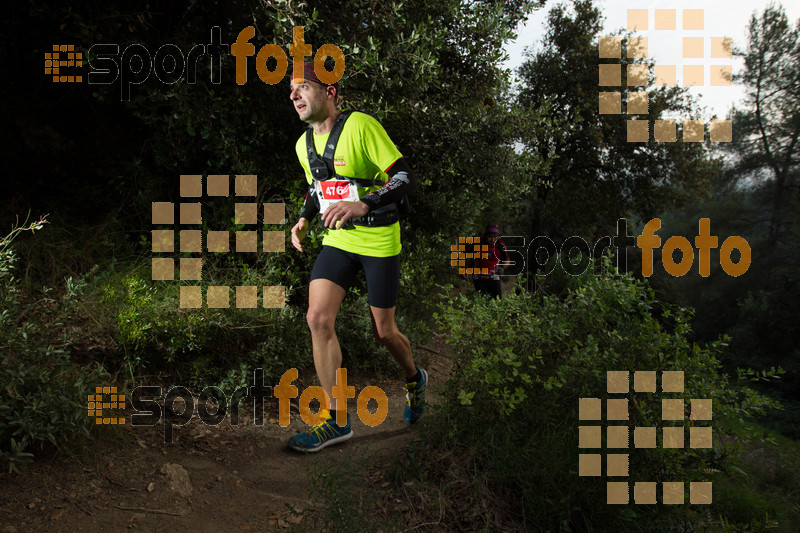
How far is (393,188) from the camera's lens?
3674 mm

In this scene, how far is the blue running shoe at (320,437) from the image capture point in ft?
13.1

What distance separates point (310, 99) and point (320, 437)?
98.2 inches

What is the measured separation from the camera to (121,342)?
14.4ft

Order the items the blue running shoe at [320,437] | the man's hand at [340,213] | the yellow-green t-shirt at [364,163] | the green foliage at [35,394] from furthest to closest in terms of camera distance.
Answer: the blue running shoe at [320,437]
the yellow-green t-shirt at [364,163]
the man's hand at [340,213]
the green foliage at [35,394]

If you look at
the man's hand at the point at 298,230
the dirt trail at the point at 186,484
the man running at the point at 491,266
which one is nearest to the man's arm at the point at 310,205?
the man's hand at the point at 298,230

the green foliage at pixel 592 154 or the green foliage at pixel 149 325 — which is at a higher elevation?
the green foliage at pixel 592 154

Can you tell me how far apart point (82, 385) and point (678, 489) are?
3.75 m

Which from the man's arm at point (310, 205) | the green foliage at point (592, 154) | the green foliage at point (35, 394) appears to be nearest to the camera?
the green foliage at point (35, 394)

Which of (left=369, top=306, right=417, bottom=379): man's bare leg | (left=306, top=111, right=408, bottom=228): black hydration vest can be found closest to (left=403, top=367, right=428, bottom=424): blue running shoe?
(left=369, top=306, right=417, bottom=379): man's bare leg

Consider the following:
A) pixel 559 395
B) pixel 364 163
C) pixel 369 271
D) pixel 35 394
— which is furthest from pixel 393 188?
pixel 35 394

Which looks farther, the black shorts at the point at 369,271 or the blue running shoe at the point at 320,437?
the blue running shoe at the point at 320,437

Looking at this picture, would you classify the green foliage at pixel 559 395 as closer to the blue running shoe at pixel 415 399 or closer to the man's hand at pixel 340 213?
the blue running shoe at pixel 415 399

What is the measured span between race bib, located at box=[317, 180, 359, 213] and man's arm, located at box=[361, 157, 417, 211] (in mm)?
231

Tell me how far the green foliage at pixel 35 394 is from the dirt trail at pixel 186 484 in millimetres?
155
